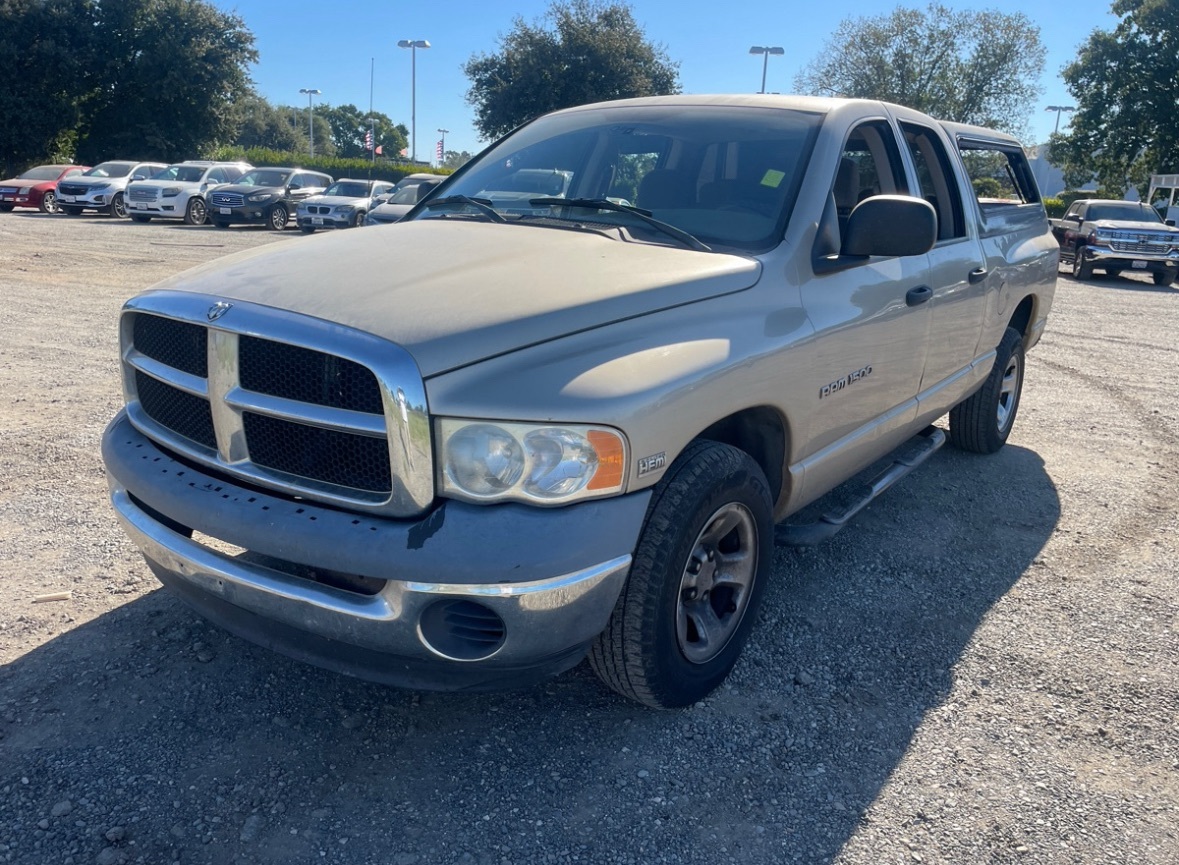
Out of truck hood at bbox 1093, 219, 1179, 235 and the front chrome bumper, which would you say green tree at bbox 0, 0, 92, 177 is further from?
the front chrome bumper

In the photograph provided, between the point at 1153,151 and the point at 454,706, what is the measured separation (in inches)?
1687

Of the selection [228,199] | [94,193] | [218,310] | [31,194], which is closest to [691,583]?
[218,310]

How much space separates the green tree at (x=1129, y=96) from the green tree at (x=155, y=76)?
1396 inches

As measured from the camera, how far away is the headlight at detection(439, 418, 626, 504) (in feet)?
7.58

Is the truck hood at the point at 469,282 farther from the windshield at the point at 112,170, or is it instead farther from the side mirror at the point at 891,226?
the windshield at the point at 112,170

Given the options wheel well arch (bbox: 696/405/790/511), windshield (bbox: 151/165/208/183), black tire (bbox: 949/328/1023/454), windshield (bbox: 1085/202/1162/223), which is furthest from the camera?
windshield (bbox: 151/165/208/183)

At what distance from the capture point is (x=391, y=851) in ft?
7.73

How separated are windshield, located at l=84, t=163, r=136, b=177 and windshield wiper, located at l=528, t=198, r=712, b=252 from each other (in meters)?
28.9

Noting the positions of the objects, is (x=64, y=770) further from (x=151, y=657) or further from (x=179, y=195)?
(x=179, y=195)

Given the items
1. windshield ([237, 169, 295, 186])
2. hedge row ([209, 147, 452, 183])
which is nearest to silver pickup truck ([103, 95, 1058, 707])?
windshield ([237, 169, 295, 186])

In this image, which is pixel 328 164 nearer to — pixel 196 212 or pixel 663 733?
pixel 196 212

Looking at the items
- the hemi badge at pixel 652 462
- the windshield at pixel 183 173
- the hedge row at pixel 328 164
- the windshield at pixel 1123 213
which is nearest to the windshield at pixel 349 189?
the windshield at pixel 183 173

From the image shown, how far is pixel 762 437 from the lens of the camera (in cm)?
320

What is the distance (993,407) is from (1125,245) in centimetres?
1547
